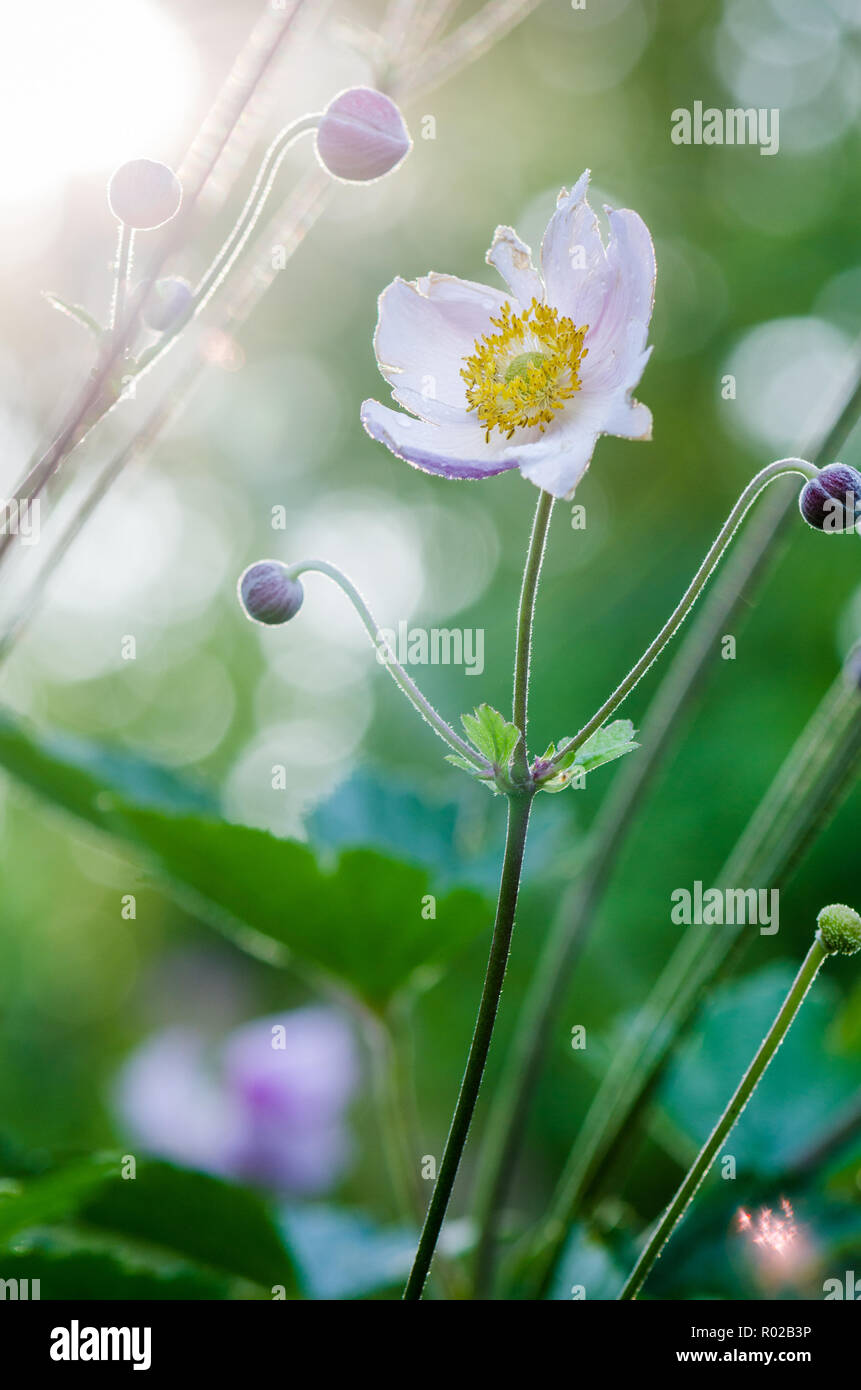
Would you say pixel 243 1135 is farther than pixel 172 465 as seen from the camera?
No

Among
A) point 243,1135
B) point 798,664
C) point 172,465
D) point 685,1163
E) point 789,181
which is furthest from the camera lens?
point 172,465

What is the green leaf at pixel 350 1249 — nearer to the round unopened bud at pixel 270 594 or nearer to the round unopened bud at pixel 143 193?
the round unopened bud at pixel 270 594

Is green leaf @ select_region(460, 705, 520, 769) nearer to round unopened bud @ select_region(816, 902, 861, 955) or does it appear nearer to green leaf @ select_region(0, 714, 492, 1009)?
round unopened bud @ select_region(816, 902, 861, 955)

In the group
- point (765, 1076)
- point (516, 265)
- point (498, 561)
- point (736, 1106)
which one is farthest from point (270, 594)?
point (498, 561)

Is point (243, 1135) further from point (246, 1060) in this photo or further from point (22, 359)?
point (22, 359)

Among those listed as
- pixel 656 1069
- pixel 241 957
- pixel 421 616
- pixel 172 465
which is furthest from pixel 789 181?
pixel 656 1069
